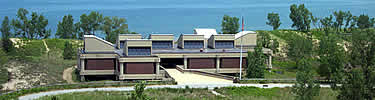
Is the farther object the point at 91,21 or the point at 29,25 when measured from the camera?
the point at 91,21

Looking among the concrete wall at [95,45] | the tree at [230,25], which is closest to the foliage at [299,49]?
the concrete wall at [95,45]

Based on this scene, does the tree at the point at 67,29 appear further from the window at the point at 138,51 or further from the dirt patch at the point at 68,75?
the window at the point at 138,51

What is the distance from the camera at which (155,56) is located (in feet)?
188

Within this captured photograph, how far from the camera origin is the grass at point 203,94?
37594 mm

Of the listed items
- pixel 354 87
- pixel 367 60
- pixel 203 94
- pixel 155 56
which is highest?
pixel 155 56

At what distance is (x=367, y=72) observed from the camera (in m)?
33.1

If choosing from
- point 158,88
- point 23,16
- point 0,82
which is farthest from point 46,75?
point 23,16

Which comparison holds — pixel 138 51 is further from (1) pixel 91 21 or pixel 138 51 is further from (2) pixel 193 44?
(1) pixel 91 21

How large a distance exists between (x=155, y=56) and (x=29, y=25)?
65.7 meters

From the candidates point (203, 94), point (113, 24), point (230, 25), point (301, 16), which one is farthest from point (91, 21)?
point (203, 94)

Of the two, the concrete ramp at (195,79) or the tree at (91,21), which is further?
the tree at (91,21)

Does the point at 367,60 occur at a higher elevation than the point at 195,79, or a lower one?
higher

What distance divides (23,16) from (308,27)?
3196 inches

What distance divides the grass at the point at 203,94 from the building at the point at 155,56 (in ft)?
41.5
